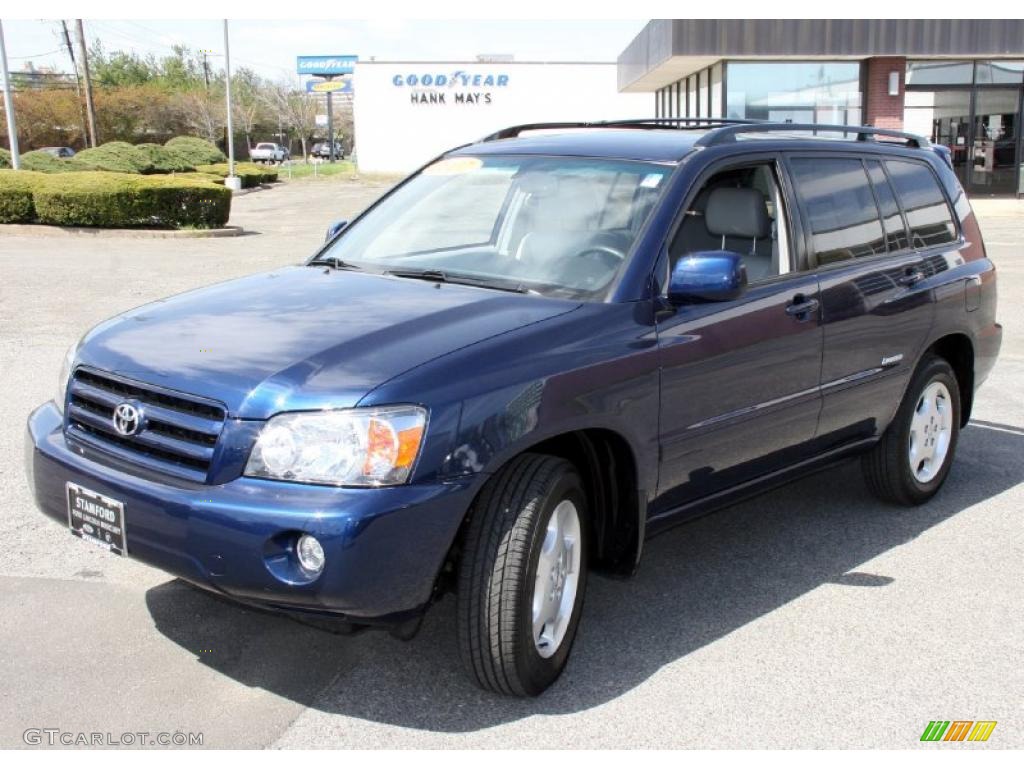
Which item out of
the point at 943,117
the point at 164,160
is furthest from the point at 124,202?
the point at 164,160

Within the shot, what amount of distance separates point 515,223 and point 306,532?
75.0 inches

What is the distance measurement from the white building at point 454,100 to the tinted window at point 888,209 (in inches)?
1911

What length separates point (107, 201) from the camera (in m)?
20.5

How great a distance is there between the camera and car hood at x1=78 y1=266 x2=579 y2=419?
319 centimetres

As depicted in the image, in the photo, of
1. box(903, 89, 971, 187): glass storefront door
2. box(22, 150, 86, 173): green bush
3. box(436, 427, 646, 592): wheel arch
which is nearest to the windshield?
box(436, 427, 646, 592): wheel arch

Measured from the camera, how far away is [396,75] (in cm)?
5300

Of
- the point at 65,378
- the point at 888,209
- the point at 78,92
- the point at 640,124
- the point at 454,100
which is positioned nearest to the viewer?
the point at 65,378

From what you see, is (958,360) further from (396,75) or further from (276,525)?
(396,75)

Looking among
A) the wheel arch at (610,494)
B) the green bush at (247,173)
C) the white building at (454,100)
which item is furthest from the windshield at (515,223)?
the white building at (454,100)

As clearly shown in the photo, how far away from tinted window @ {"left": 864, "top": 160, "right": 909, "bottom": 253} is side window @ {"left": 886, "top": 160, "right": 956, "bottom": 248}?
0.08m

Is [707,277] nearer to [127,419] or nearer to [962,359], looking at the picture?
[127,419]

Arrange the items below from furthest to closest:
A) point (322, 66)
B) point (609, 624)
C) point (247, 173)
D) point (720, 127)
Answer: point (322, 66), point (247, 173), point (720, 127), point (609, 624)

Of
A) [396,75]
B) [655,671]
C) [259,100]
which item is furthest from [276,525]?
[259,100]

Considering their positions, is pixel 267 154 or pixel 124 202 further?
pixel 267 154
